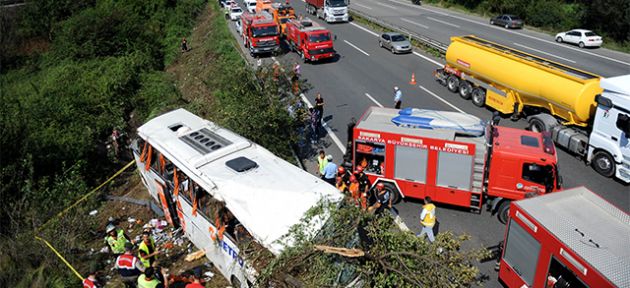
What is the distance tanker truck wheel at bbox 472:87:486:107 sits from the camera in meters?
21.0

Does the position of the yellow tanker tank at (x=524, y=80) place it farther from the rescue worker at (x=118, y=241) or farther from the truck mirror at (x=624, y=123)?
the rescue worker at (x=118, y=241)

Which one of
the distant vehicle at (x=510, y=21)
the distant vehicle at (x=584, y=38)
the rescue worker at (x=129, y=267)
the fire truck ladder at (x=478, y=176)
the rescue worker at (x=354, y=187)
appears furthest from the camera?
the distant vehicle at (x=510, y=21)

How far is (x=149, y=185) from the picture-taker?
45.3 feet

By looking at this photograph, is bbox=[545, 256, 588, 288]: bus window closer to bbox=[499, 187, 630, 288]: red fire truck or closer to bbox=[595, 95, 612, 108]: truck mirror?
bbox=[499, 187, 630, 288]: red fire truck

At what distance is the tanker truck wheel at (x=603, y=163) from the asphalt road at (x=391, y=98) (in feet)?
0.67

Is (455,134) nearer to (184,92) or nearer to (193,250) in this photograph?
(193,250)

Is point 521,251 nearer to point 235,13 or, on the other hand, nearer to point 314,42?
point 314,42

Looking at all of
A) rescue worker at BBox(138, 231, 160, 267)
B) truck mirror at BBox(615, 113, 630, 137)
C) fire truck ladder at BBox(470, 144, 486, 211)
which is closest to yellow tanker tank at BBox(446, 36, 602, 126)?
truck mirror at BBox(615, 113, 630, 137)

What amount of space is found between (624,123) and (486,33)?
2584 cm

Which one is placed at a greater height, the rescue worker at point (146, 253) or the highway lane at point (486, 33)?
the rescue worker at point (146, 253)

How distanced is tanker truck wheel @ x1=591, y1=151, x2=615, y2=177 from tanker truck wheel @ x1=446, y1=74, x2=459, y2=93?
8.30 meters

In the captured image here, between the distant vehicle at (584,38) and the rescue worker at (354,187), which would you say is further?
A: the distant vehicle at (584,38)

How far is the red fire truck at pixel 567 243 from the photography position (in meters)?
7.80

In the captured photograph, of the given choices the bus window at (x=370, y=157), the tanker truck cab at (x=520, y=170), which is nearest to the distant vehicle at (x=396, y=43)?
the bus window at (x=370, y=157)
